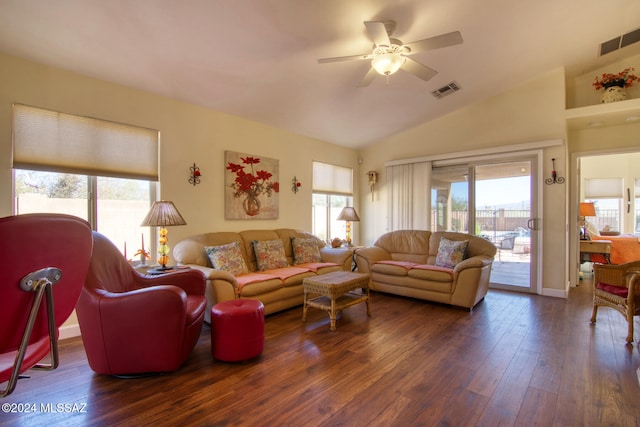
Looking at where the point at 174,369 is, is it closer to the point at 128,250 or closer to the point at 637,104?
the point at 128,250

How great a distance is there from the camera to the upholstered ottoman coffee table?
10.4 ft

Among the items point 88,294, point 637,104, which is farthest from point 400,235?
point 88,294

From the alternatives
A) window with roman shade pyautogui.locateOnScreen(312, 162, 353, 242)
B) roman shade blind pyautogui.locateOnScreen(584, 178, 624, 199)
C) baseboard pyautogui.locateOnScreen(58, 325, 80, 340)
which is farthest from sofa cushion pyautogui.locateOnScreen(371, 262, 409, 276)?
roman shade blind pyautogui.locateOnScreen(584, 178, 624, 199)

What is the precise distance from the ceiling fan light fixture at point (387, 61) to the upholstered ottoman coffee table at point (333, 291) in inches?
84.5

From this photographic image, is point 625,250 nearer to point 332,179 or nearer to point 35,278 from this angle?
point 332,179

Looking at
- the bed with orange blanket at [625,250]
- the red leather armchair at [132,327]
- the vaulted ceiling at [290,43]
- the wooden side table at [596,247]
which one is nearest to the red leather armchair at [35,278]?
the red leather armchair at [132,327]

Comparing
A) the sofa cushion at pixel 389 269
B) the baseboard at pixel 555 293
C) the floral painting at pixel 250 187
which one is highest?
the floral painting at pixel 250 187

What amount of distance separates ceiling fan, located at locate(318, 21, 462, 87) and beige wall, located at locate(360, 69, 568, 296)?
8.41 ft

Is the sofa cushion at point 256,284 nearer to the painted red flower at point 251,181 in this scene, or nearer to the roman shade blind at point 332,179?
the painted red flower at point 251,181

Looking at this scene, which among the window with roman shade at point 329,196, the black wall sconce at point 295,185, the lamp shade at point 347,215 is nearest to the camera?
the black wall sconce at point 295,185

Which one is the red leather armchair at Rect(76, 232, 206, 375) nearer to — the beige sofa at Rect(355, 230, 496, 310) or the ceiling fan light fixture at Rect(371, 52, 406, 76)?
the ceiling fan light fixture at Rect(371, 52, 406, 76)

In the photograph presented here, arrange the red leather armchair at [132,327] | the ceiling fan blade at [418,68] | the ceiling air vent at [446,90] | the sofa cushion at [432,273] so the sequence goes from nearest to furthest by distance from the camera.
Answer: the red leather armchair at [132,327]
the ceiling fan blade at [418,68]
the sofa cushion at [432,273]
the ceiling air vent at [446,90]

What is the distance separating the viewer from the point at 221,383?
84.8 inches

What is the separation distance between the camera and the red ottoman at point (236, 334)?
2414mm
